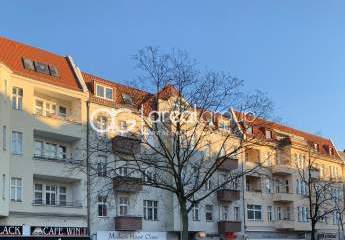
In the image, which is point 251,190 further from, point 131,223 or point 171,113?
point 171,113

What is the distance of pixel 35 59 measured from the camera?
147 ft

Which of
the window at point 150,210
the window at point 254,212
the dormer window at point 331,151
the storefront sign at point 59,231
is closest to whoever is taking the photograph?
the storefront sign at point 59,231

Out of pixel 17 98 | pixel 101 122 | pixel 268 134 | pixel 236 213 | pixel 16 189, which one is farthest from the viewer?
pixel 268 134

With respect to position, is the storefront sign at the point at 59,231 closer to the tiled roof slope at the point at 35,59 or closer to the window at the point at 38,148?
the window at the point at 38,148

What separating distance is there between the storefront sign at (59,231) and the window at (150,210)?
729 centimetres

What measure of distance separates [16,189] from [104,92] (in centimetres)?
1142

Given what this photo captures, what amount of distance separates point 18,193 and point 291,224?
1375 inches

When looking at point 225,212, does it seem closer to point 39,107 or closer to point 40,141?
point 40,141

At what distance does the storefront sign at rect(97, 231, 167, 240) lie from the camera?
146 ft

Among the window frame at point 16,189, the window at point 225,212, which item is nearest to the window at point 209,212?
the window at point 225,212

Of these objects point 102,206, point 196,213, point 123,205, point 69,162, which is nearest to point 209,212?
point 196,213

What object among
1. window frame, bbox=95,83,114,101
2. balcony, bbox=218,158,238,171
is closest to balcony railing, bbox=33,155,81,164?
window frame, bbox=95,83,114,101

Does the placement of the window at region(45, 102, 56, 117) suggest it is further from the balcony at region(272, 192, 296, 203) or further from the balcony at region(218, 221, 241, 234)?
the balcony at region(272, 192, 296, 203)

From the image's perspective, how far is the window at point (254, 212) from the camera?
61.8 meters
